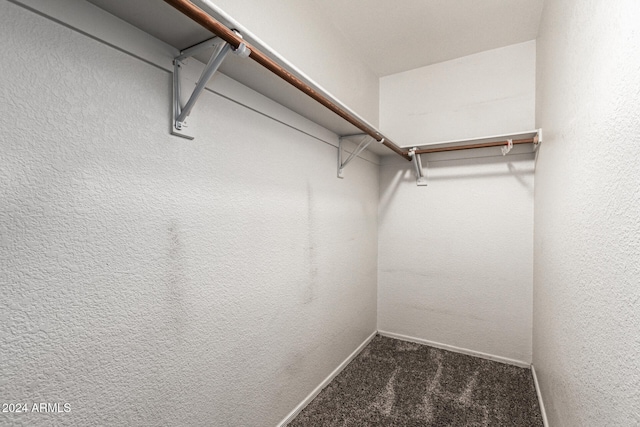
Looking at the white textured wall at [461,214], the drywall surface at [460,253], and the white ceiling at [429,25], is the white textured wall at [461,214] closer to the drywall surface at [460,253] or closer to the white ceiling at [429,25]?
the drywall surface at [460,253]

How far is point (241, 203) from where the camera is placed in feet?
4.22

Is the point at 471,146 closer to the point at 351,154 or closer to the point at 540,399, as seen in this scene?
the point at 351,154

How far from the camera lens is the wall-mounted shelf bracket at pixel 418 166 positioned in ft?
7.82

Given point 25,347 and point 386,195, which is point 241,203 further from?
point 386,195

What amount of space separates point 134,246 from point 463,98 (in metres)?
2.61

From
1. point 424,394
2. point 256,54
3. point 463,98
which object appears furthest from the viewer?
point 463,98

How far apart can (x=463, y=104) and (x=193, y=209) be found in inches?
93.1

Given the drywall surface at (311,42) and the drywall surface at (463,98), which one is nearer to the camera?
the drywall surface at (311,42)

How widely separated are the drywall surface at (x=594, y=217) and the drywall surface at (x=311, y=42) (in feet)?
4.06

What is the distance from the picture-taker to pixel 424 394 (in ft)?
6.09

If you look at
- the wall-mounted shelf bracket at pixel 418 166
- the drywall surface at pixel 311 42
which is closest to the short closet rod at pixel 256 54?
the drywall surface at pixel 311 42

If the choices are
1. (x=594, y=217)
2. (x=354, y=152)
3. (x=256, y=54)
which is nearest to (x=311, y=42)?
(x=354, y=152)

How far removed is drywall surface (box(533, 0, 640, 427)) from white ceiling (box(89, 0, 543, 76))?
1.72ft

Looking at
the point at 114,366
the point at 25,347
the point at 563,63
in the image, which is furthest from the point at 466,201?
the point at 25,347
